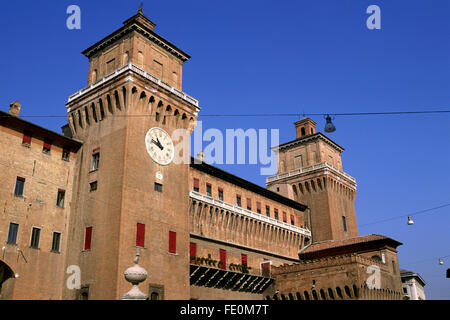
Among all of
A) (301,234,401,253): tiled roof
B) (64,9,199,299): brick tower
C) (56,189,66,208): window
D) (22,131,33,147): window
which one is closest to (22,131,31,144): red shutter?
(22,131,33,147): window

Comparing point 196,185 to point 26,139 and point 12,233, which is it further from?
point 12,233

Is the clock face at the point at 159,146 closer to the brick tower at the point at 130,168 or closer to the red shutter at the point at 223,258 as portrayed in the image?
the brick tower at the point at 130,168

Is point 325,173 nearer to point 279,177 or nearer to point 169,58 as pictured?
point 279,177

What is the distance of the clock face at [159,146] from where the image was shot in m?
36.0

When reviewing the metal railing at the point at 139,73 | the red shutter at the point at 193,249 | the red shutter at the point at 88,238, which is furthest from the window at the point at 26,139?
the red shutter at the point at 193,249

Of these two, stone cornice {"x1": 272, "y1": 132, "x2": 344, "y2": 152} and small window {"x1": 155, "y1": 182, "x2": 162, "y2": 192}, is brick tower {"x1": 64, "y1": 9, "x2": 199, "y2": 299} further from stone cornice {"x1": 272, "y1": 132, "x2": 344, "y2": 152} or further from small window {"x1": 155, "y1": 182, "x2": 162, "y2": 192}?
stone cornice {"x1": 272, "y1": 132, "x2": 344, "y2": 152}

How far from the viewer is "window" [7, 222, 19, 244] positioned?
29891 mm

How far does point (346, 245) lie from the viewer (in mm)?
52406

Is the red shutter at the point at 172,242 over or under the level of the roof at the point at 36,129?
under

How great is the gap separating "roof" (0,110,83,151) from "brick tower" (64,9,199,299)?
1166 millimetres

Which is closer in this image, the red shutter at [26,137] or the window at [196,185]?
the red shutter at [26,137]

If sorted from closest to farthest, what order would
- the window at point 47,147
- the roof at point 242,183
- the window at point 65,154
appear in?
the window at point 47,147
the window at point 65,154
the roof at point 242,183

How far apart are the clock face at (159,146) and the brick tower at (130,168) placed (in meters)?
0.09
